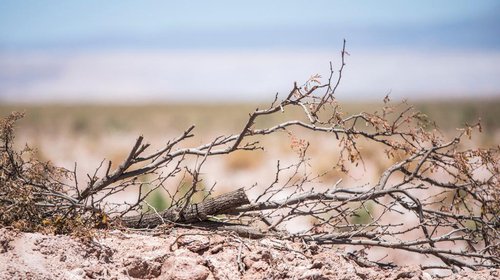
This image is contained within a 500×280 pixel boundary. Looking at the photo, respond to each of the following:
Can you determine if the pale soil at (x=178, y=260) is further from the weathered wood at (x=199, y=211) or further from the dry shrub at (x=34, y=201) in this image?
the weathered wood at (x=199, y=211)

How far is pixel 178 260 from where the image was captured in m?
5.64

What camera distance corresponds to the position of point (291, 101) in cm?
632

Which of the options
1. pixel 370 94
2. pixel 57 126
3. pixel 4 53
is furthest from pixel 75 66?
pixel 57 126

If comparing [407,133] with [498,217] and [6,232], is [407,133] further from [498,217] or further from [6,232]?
[6,232]

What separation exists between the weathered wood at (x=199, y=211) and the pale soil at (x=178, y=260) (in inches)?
13.7

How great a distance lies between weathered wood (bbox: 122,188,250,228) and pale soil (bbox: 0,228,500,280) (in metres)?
0.35

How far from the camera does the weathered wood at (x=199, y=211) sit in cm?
629

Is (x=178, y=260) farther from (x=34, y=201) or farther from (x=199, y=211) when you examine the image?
(x=34, y=201)

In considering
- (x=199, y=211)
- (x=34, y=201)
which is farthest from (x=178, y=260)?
(x=34, y=201)

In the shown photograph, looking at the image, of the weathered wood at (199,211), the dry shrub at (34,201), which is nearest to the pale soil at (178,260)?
the dry shrub at (34,201)

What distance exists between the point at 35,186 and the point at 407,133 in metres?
3.08

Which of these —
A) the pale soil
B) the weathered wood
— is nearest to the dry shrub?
the pale soil

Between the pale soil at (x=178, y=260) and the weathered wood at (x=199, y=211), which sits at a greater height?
the weathered wood at (x=199, y=211)

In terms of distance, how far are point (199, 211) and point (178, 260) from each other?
2.37 feet
